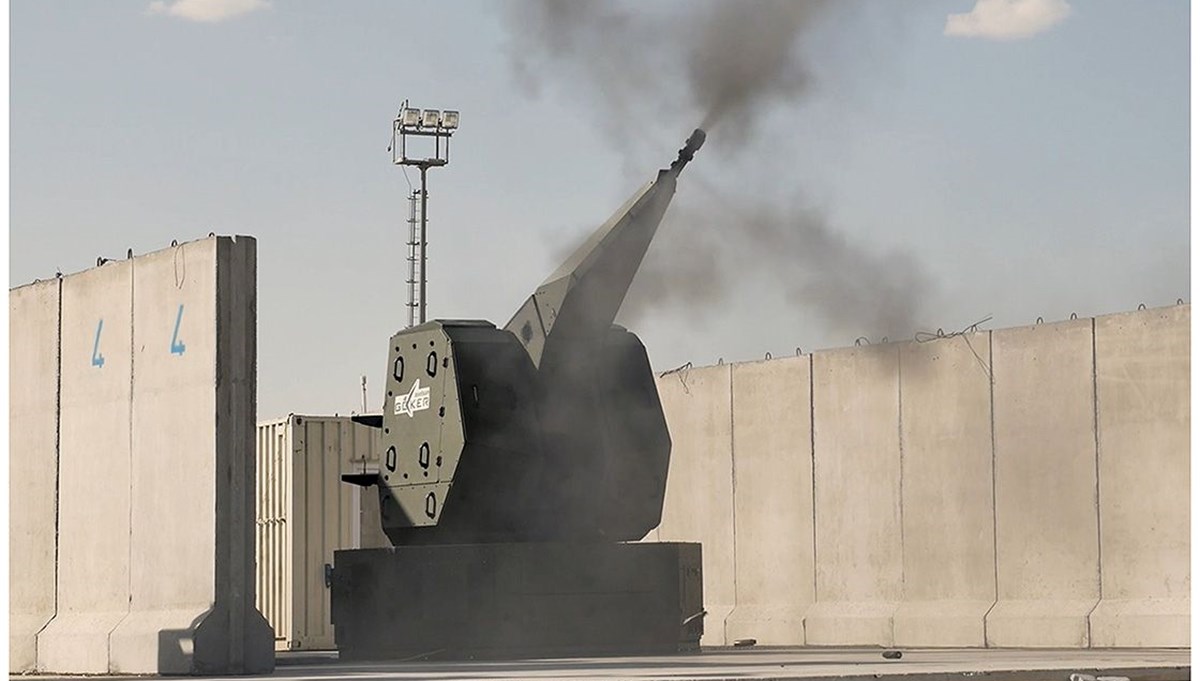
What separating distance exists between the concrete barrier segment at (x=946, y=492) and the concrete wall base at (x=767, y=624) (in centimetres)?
178

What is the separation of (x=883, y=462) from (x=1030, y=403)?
238 centimetres

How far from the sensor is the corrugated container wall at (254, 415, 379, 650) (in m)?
28.2

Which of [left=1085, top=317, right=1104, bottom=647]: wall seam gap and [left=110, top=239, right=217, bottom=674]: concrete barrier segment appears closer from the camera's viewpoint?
[left=110, top=239, right=217, bottom=674]: concrete barrier segment

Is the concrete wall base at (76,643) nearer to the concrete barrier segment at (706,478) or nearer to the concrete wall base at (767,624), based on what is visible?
the concrete wall base at (767,624)

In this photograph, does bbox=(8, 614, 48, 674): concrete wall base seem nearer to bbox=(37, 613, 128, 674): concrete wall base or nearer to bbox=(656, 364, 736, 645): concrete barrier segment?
bbox=(37, 613, 128, 674): concrete wall base

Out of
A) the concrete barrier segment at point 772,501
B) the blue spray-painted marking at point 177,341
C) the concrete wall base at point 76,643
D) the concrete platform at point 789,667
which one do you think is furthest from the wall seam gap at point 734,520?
the blue spray-painted marking at point 177,341

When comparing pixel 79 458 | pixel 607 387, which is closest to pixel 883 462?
pixel 607 387

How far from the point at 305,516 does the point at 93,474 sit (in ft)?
37.4

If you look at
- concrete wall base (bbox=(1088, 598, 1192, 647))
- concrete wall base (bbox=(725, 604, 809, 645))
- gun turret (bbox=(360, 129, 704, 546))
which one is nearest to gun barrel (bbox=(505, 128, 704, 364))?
gun turret (bbox=(360, 129, 704, 546))

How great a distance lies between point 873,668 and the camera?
572 inches

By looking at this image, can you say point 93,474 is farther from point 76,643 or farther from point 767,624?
point 767,624

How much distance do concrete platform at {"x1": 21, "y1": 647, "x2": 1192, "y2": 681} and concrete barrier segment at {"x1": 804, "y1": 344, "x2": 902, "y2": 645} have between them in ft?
15.5

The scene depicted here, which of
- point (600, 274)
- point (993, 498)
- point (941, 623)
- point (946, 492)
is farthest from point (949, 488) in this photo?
point (600, 274)

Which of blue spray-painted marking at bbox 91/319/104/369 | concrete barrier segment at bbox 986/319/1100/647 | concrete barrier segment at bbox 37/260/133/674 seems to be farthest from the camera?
concrete barrier segment at bbox 986/319/1100/647
